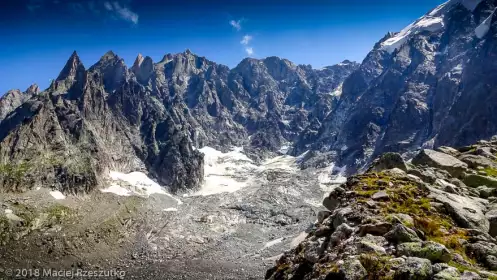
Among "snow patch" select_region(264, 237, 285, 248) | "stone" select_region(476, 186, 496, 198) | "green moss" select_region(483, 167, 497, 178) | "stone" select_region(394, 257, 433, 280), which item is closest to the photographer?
"stone" select_region(394, 257, 433, 280)

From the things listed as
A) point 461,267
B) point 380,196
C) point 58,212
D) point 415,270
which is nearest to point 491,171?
point 380,196

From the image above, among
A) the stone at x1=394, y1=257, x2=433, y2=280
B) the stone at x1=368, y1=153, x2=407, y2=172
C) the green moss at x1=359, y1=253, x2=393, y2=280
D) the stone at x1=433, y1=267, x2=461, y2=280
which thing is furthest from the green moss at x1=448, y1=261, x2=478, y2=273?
the stone at x1=368, y1=153, x2=407, y2=172

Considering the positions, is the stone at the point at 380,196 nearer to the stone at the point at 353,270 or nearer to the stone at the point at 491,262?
the stone at the point at 491,262

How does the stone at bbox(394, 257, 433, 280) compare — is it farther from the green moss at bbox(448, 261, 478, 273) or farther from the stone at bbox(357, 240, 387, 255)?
the stone at bbox(357, 240, 387, 255)

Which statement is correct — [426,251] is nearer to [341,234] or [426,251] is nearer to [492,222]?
[341,234]

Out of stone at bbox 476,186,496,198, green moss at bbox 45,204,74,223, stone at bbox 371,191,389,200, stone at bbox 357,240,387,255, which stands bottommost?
green moss at bbox 45,204,74,223

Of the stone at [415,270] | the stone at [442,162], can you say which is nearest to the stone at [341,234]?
the stone at [415,270]
